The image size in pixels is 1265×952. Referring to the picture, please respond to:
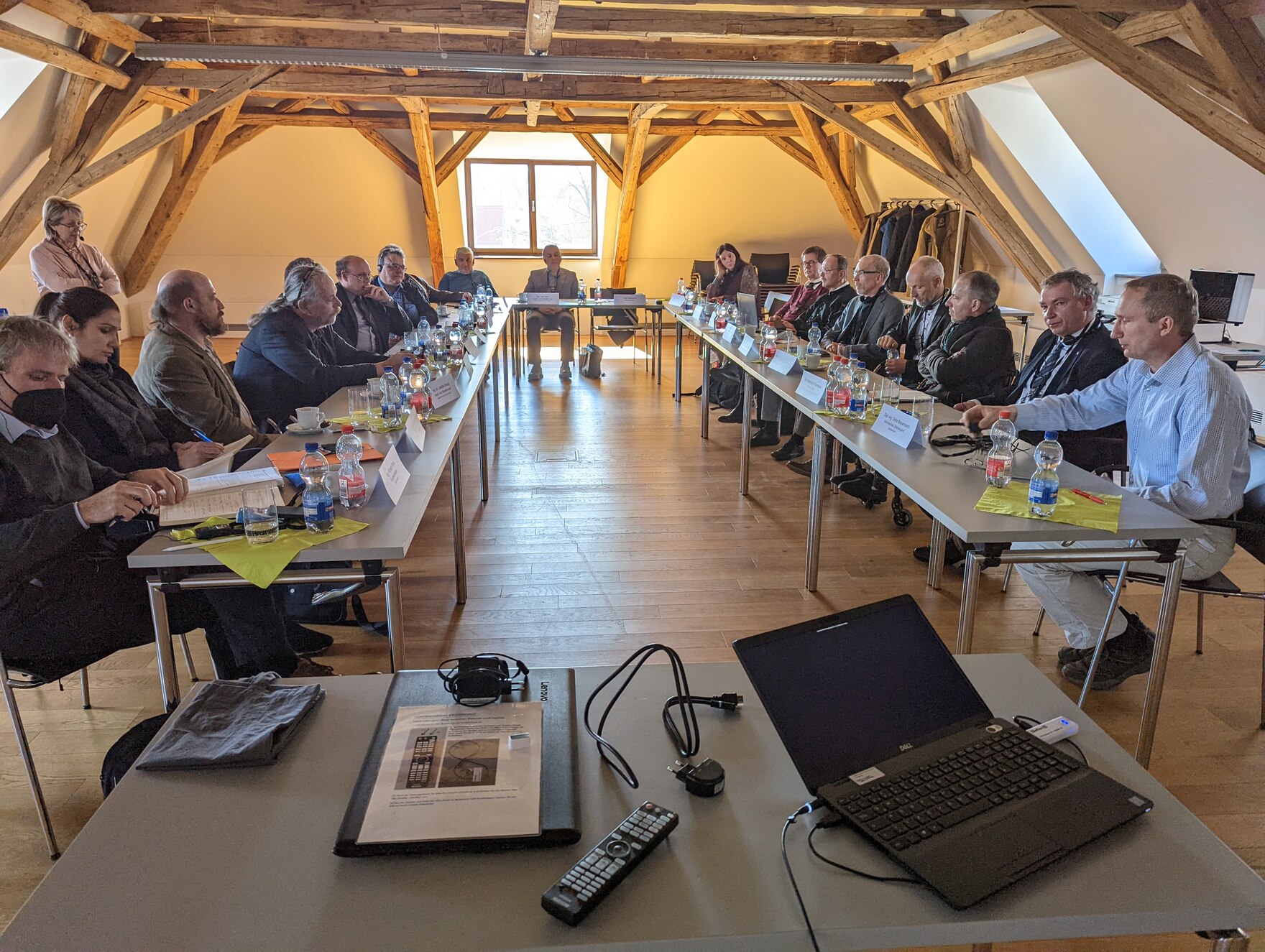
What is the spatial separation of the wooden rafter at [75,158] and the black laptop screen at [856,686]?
7000mm

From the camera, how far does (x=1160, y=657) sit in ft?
7.07

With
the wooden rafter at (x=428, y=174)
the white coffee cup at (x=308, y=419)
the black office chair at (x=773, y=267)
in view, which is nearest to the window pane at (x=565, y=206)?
the wooden rafter at (x=428, y=174)

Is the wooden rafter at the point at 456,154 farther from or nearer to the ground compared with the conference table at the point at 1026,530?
farther from the ground

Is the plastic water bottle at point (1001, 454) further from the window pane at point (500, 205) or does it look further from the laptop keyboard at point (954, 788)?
the window pane at point (500, 205)

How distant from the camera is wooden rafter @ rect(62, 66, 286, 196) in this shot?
6.57 m

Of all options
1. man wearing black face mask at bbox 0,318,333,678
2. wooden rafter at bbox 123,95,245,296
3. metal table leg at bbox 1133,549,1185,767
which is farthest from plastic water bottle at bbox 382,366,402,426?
wooden rafter at bbox 123,95,245,296

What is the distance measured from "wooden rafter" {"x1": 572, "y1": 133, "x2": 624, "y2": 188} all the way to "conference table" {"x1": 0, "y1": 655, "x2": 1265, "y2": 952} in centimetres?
941

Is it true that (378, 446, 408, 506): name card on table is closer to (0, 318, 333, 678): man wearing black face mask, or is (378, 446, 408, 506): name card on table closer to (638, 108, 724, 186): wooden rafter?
(0, 318, 333, 678): man wearing black face mask

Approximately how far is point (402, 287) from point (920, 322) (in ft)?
12.6

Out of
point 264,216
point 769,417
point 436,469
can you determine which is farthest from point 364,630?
point 264,216

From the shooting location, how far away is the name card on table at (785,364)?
13.7 feet

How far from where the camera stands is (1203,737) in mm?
2438

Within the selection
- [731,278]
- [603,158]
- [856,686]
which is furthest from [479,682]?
[603,158]

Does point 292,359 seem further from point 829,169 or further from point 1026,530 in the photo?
point 829,169
